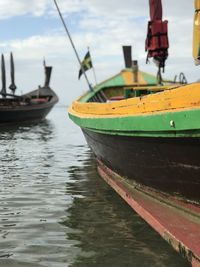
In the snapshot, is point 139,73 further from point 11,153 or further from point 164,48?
point 164,48

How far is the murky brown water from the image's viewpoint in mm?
4980

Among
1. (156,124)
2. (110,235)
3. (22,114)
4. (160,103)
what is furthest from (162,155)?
(22,114)

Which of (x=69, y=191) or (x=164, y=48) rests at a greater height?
(x=164, y=48)

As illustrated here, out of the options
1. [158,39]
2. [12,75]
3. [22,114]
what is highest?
[158,39]

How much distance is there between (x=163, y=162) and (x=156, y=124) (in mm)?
565

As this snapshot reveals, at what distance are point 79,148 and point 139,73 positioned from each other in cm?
363

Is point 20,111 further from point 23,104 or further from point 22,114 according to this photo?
point 23,104

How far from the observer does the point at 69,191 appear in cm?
866

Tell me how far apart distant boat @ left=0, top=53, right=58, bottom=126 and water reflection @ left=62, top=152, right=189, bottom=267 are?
2372 cm

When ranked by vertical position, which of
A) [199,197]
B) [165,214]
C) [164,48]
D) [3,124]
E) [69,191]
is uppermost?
[164,48]

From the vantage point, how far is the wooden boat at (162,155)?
4438 millimetres

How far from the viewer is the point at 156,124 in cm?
489

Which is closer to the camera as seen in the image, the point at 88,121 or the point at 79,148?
the point at 88,121

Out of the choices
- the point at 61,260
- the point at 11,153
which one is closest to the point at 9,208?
the point at 61,260
